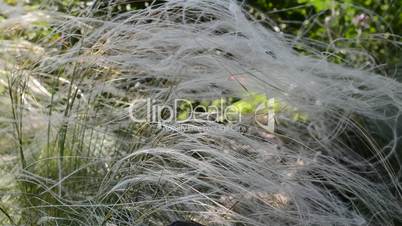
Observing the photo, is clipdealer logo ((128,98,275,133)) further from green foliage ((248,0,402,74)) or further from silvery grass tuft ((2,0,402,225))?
green foliage ((248,0,402,74))

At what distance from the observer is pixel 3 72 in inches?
107

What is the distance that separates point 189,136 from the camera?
2.01m

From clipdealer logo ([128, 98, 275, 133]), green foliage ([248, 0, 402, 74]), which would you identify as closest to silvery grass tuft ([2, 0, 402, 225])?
Answer: clipdealer logo ([128, 98, 275, 133])

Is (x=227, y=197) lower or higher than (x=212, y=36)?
lower

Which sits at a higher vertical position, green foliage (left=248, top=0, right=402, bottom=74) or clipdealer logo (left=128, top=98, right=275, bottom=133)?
clipdealer logo (left=128, top=98, right=275, bottom=133)

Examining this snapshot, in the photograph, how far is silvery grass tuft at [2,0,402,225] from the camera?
1.95 m

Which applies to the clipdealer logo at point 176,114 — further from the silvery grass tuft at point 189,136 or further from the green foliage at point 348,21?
the green foliage at point 348,21

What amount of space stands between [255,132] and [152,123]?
48cm

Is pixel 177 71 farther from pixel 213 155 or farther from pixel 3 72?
pixel 3 72

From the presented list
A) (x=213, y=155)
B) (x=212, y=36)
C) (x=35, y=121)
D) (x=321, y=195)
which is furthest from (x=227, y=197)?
(x=35, y=121)

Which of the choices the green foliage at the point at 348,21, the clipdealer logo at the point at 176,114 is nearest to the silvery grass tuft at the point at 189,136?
the clipdealer logo at the point at 176,114

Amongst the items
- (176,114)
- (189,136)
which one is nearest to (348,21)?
(176,114)

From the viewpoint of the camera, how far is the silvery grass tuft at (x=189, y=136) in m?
1.95

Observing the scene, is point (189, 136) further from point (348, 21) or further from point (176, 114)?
point (348, 21)
